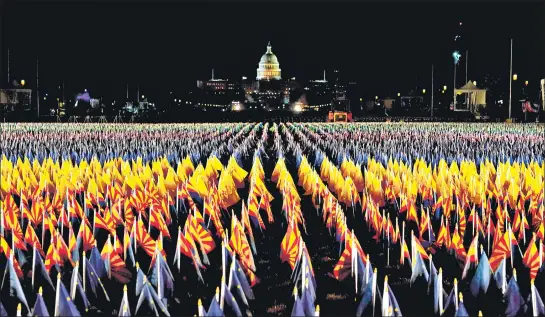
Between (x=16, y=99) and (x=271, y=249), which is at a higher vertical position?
(x=16, y=99)

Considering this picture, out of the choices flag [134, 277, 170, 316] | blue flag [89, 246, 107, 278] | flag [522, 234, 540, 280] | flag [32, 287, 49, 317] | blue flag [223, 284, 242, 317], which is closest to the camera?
flag [32, 287, 49, 317]

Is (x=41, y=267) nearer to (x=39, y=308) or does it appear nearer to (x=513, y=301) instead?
(x=39, y=308)

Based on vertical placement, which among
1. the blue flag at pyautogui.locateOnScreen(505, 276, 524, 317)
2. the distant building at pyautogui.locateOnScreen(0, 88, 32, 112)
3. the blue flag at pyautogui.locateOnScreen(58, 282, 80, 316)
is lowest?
the blue flag at pyautogui.locateOnScreen(505, 276, 524, 317)

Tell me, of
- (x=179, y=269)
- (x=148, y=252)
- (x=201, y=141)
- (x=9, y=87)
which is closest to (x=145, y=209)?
(x=148, y=252)

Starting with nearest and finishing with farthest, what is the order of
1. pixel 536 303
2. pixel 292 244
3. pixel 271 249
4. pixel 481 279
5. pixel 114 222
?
pixel 536 303
pixel 481 279
pixel 292 244
pixel 271 249
pixel 114 222

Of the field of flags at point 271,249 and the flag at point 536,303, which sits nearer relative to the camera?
the flag at point 536,303

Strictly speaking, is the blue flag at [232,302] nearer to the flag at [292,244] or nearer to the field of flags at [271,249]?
the field of flags at [271,249]

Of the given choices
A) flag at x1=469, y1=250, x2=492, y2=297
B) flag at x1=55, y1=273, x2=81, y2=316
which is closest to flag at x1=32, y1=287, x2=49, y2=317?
flag at x1=55, y1=273, x2=81, y2=316

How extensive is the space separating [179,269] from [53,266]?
1.64 metres

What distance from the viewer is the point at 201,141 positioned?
37406 mm

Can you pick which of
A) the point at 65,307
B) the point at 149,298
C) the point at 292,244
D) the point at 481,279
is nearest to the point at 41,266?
the point at 149,298

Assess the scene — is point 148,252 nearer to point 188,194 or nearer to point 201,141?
point 188,194

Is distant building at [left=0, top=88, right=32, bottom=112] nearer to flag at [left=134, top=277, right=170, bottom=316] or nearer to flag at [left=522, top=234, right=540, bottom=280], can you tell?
flag at [left=522, top=234, right=540, bottom=280]

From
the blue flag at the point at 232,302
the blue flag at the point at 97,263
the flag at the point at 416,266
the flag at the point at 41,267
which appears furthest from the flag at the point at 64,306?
the flag at the point at 416,266
